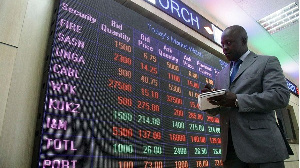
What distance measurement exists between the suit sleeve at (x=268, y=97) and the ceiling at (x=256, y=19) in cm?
227

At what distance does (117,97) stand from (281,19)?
3.31 meters

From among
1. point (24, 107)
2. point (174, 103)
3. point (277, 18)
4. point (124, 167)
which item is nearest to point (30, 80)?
point (24, 107)

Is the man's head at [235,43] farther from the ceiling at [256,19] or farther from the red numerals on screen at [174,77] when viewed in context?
the ceiling at [256,19]

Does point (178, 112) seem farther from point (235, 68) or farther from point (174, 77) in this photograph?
point (235, 68)

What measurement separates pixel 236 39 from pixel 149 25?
3.68 ft

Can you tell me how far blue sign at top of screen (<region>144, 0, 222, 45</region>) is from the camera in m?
2.56

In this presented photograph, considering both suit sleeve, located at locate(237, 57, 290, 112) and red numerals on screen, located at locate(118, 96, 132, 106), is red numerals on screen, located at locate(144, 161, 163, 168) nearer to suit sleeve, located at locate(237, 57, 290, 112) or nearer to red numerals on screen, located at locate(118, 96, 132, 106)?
red numerals on screen, located at locate(118, 96, 132, 106)

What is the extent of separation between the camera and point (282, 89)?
1.11 meters

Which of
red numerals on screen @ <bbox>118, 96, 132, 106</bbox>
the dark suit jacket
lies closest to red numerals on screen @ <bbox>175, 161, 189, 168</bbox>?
red numerals on screen @ <bbox>118, 96, 132, 106</bbox>

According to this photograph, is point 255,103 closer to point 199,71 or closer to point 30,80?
point 30,80

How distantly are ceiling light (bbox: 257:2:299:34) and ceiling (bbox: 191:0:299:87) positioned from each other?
0.26 ft

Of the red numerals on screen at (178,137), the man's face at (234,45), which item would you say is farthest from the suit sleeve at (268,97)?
the red numerals on screen at (178,137)

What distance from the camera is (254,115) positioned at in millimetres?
1116

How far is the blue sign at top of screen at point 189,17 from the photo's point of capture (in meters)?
2.56
